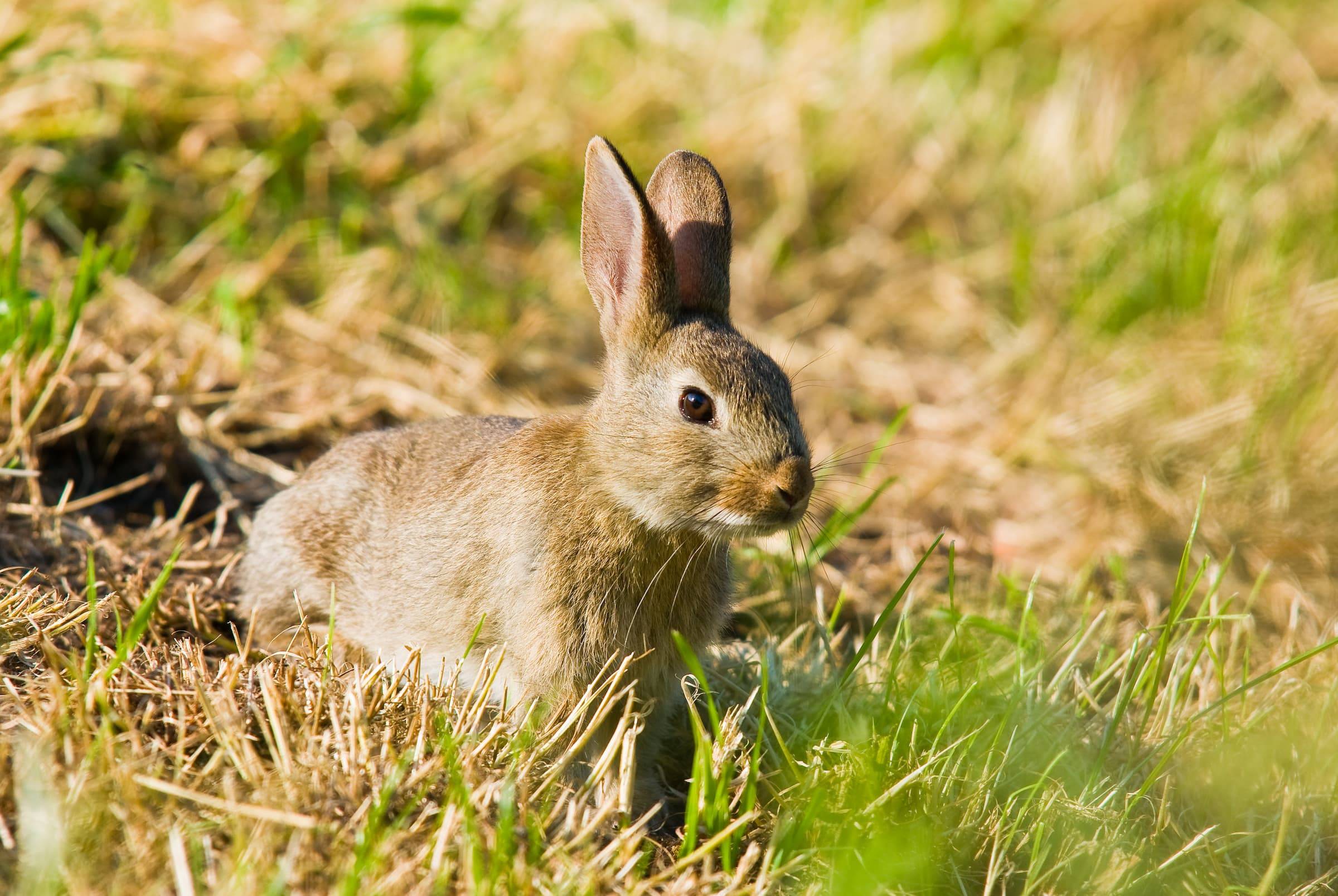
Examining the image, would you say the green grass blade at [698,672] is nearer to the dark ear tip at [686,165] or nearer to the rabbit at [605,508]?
the rabbit at [605,508]

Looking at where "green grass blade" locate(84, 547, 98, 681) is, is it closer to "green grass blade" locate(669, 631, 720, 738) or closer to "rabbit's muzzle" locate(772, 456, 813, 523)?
"green grass blade" locate(669, 631, 720, 738)

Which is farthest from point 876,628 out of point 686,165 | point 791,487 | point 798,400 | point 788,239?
point 788,239

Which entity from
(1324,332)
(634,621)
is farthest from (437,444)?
(1324,332)

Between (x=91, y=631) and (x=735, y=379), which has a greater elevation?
(x=735, y=379)

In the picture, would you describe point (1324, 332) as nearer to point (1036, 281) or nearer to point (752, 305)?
point (1036, 281)

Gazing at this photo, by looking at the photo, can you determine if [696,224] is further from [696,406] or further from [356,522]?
[356,522]
